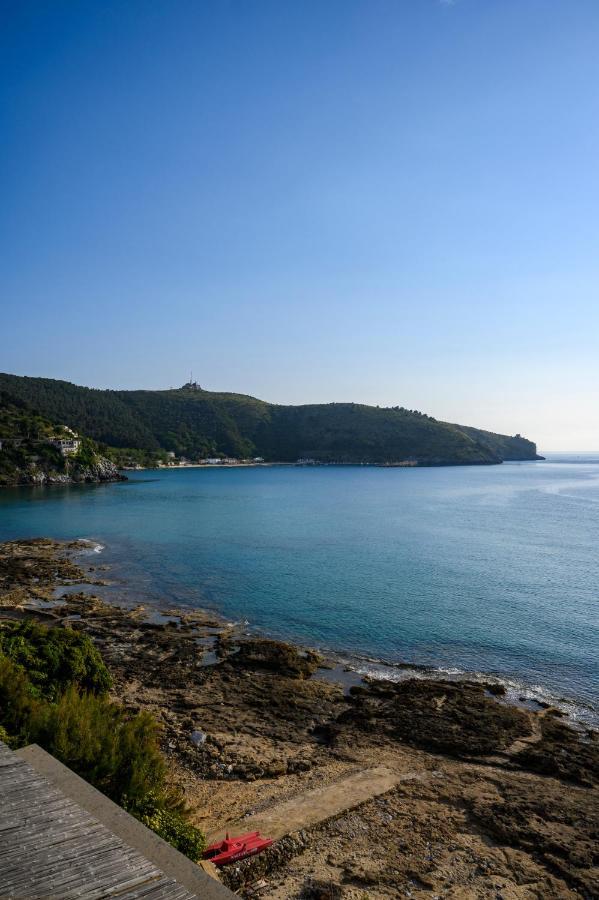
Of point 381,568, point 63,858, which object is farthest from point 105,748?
point 381,568

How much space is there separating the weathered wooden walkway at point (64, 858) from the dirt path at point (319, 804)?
22.3 ft

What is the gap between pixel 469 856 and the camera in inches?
486

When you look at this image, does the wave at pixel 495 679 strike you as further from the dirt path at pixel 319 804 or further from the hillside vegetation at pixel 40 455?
the hillside vegetation at pixel 40 455

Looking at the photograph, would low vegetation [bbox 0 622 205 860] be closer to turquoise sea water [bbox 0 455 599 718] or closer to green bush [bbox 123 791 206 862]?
→ green bush [bbox 123 791 206 862]

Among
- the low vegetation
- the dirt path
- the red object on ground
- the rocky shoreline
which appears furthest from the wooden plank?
the dirt path

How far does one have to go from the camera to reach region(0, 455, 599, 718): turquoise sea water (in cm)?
2761

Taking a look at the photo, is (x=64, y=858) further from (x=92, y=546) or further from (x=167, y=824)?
(x=92, y=546)

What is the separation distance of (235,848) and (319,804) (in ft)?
10.2

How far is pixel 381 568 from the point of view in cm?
4416

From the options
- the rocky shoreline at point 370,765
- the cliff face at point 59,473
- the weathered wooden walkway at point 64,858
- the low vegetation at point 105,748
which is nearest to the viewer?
the weathered wooden walkway at point 64,858

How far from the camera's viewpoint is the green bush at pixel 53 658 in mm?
17156

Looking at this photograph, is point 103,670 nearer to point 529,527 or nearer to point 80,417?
point 529,527

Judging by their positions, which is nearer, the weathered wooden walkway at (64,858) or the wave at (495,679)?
the weathered wooden walkway at (64,858)

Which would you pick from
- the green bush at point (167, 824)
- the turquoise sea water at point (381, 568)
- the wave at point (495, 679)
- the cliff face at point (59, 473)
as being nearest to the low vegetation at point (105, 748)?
the green bush at point (167, 824)
